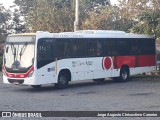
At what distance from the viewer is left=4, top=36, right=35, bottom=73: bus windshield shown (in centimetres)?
1930

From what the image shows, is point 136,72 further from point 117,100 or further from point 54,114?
point 54,114

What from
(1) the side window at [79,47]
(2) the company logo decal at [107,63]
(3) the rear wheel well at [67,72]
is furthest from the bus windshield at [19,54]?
(2) the company logo decal at [107,63]

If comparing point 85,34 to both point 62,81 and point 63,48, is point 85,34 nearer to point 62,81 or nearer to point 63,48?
point 63,48

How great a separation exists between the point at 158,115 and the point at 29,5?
60837 millimetres

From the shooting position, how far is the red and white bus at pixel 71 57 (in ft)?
63.6

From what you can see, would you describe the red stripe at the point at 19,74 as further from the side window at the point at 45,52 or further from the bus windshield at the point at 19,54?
the side window at the point at 45,52

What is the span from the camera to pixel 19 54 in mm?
19562

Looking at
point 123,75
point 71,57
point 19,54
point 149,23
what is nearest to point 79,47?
point 71,57

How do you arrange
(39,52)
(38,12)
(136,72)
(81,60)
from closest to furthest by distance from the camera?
(39,52), (81,60), (136,72), (38,12)

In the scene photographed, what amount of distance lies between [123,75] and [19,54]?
295 inches

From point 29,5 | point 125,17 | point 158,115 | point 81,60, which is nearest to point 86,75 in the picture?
point 81,60

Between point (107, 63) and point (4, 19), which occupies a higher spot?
point (4, 19)

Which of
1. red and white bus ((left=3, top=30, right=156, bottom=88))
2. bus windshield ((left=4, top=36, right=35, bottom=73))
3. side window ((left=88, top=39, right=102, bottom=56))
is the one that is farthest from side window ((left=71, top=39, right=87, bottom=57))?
bus windshield ((left=4, top=36, right=35, bottom=73))

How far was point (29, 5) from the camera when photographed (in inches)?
2795
